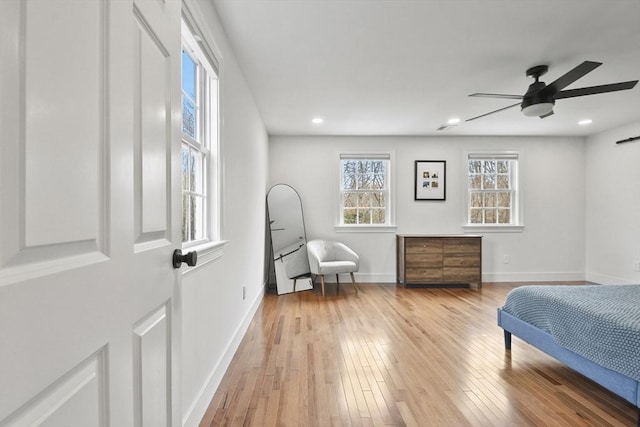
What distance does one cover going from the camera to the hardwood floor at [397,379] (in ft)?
6.03

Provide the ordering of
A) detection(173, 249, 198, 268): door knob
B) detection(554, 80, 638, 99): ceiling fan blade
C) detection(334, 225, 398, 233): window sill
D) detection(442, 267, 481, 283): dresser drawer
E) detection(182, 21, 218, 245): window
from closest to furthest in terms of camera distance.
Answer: detection(173, 249, 198, 268): door knob
detection(182, 21, 218, 245): window
detection(554, 80, 638, 99): ceiling fan blade
detection(442, 267, 481, 283): dresser drawer
detection(334, 225, 398, 233): window sill

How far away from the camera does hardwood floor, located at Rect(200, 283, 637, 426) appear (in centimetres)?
184

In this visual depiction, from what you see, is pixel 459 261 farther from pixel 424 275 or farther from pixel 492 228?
pixel 492 228

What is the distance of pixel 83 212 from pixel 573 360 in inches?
102

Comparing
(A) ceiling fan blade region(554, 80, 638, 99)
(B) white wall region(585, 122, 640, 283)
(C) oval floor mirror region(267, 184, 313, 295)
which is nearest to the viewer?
(A) ceiling fan blade region(554, 80, 638, 99)

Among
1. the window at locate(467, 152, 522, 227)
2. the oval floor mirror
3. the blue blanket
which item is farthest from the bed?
the window at locate(467, 152, 522, 227)

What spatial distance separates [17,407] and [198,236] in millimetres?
1717

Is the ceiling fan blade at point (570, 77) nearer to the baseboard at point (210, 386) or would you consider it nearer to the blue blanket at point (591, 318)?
the blue blanket at point (591, 318)

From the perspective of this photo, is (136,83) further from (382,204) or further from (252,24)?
(382,204)

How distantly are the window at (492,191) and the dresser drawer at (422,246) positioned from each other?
3.27 feet

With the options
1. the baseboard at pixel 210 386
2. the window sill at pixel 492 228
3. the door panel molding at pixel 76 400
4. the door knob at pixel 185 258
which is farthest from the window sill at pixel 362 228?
the door panel molding at pixel 76 400

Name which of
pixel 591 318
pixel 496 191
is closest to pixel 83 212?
pixel 591 318

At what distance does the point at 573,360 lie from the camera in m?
2.06

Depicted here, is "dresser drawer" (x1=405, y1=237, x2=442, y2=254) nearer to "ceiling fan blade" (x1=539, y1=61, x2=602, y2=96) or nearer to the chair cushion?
the chair cushion
